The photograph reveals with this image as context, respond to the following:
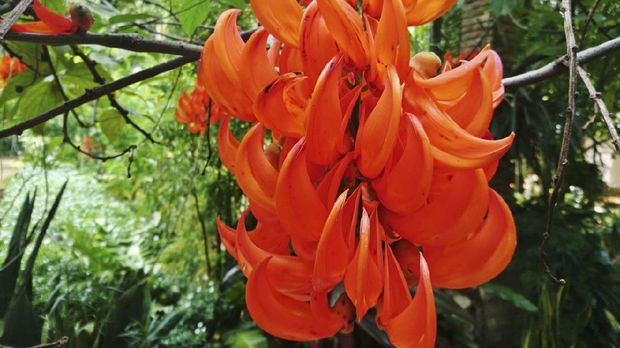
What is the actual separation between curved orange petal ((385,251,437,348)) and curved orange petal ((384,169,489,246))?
0.04m

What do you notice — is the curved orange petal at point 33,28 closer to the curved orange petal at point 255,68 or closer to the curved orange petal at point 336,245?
the curved orange petal at point 255,68

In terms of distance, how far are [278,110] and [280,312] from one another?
150 millimetres

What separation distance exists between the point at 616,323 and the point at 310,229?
172cm

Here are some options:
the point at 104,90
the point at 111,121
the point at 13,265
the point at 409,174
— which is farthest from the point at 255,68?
the point at 13,265

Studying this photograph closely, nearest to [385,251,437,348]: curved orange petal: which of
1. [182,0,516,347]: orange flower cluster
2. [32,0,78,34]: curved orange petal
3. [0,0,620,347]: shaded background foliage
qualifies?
[182,0,516,347]: orange flower cluster

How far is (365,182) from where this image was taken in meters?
0.39

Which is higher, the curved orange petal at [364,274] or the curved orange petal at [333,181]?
the curved orange petal at [333,181]

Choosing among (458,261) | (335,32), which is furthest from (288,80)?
(458,261)

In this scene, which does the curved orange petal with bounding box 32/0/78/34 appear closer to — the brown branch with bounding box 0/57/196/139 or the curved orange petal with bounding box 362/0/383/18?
the brown branch with bounding box 0/57/196/139

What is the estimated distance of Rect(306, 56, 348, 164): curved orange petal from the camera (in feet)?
1.17

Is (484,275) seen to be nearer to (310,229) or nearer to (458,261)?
(458,261)

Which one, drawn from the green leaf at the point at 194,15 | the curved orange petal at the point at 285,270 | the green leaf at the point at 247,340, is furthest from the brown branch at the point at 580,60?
the green leaf at the point at 247,340

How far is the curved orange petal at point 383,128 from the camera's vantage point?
13.9 inches

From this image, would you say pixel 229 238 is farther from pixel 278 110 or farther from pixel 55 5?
pixel 55 5
